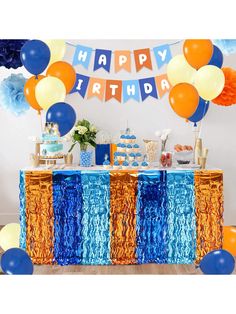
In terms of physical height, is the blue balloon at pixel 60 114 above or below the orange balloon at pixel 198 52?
below

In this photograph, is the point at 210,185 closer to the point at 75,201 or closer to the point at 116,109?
the point at 75,201

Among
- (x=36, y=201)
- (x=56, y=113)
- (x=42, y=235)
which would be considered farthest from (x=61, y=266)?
(x=56, y=113)

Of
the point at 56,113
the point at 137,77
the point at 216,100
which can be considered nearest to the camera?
the point at 56,113

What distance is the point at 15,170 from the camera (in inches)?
213

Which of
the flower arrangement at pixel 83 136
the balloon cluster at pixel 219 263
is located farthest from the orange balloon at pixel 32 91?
the balloon cluster at pixel 219 263

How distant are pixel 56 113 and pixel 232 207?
2.34 m

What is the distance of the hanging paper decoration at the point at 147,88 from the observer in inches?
203

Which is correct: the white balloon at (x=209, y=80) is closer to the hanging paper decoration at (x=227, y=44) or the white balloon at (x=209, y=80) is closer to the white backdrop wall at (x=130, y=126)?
the hanging paper decoration at (x=227, y=44)

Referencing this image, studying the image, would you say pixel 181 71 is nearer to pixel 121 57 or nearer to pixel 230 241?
pixel 121 57

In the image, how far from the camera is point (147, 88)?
520 cm

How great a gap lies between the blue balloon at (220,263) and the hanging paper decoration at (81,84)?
236 cm

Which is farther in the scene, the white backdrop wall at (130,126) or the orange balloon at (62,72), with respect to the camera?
the white backdrop wall at (130,126)

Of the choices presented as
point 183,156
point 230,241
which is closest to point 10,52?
point 183,156
